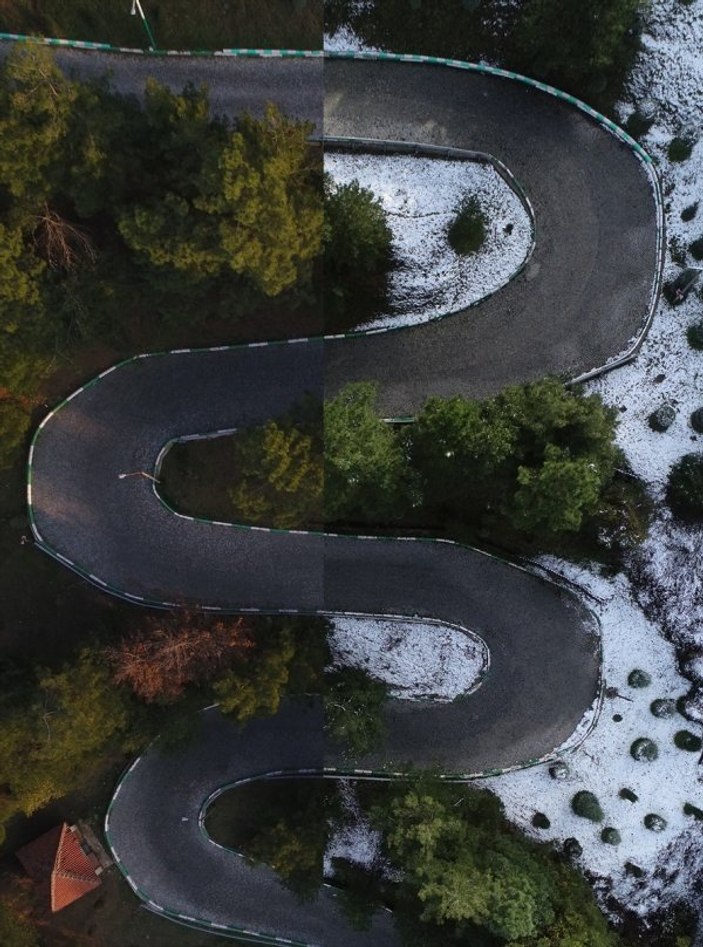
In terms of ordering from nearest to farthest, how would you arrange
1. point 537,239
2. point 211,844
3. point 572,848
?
point 537,239, point 572,848, point 211,844

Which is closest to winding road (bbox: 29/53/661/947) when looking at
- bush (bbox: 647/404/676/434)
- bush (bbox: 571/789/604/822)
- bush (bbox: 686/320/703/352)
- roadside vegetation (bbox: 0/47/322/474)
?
bush (bbox: 686/320/703/352)

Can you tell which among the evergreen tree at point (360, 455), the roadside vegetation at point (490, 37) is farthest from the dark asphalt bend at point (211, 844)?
the roadside vegetation at point (490, 37)

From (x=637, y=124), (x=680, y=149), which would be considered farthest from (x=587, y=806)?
(x=637, y=124)

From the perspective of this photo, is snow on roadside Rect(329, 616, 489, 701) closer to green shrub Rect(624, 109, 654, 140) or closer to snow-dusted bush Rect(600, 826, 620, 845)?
snow-dusted bush Rect(600, 826, 620, 845)

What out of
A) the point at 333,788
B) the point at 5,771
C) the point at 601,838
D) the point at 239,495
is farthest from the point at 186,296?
the point at 601,838

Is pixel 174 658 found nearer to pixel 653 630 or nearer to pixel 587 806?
pixel 587 806

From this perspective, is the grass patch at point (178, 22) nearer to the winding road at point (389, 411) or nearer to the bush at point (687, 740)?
the winding road at point (389, 411)
